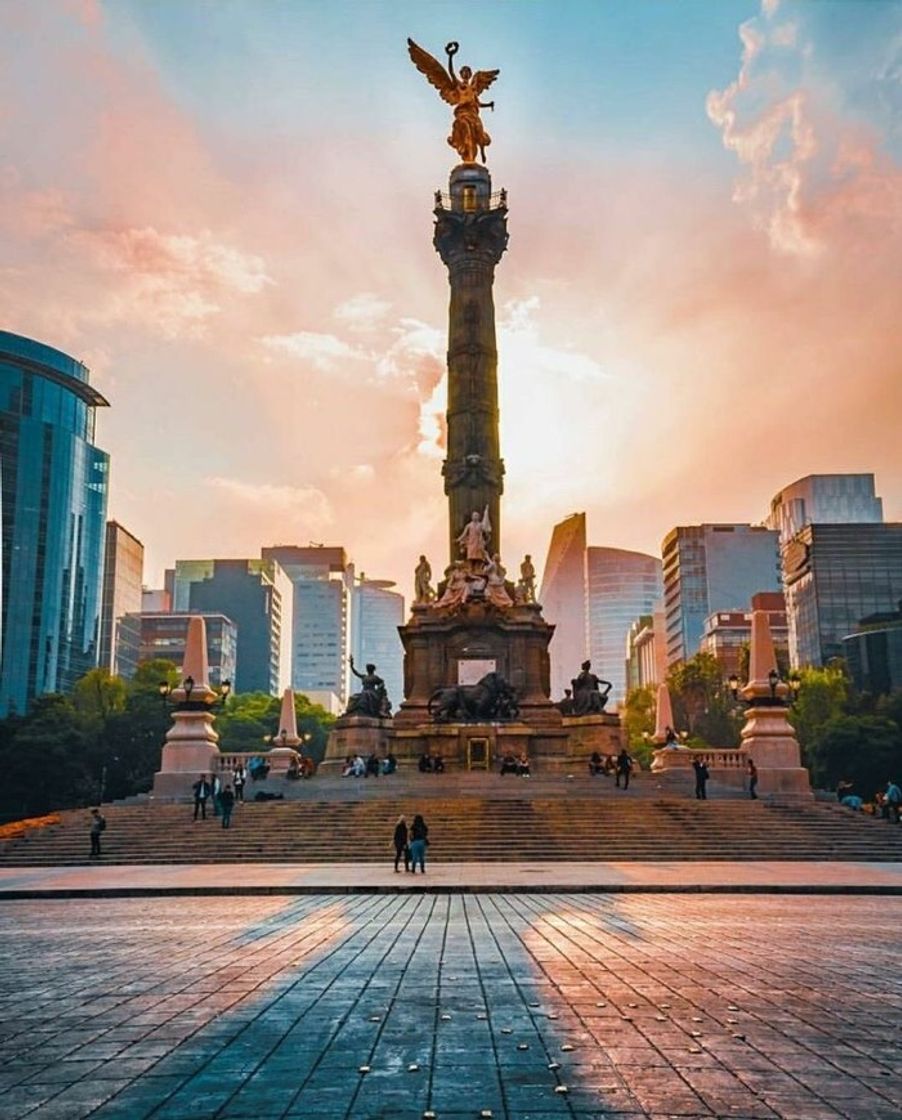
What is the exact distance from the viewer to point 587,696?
49.2 metres

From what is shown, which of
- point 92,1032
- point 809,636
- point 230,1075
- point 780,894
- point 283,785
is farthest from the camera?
point 809,636

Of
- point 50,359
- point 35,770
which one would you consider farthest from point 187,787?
point 50,359

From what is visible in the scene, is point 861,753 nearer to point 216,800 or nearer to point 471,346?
point 471,346

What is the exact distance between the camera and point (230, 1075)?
581cm

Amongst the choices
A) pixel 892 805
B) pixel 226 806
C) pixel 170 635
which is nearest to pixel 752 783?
pixel 892 805

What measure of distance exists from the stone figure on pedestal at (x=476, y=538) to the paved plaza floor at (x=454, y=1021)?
3929 cm

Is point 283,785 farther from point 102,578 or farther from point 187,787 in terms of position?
point 102,578

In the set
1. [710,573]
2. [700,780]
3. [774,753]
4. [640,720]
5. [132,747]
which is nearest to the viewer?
[700,780]

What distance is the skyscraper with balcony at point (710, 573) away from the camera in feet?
521

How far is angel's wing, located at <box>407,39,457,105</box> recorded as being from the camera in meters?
63.1

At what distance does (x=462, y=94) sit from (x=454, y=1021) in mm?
63283

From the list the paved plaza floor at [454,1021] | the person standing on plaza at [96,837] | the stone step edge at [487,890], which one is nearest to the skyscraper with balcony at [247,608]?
the person standing on plaza at [96,837]

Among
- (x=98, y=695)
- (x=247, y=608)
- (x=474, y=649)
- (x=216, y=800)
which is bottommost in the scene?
Answer: (x=216, y=800)

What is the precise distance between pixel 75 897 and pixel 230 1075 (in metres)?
15.1
